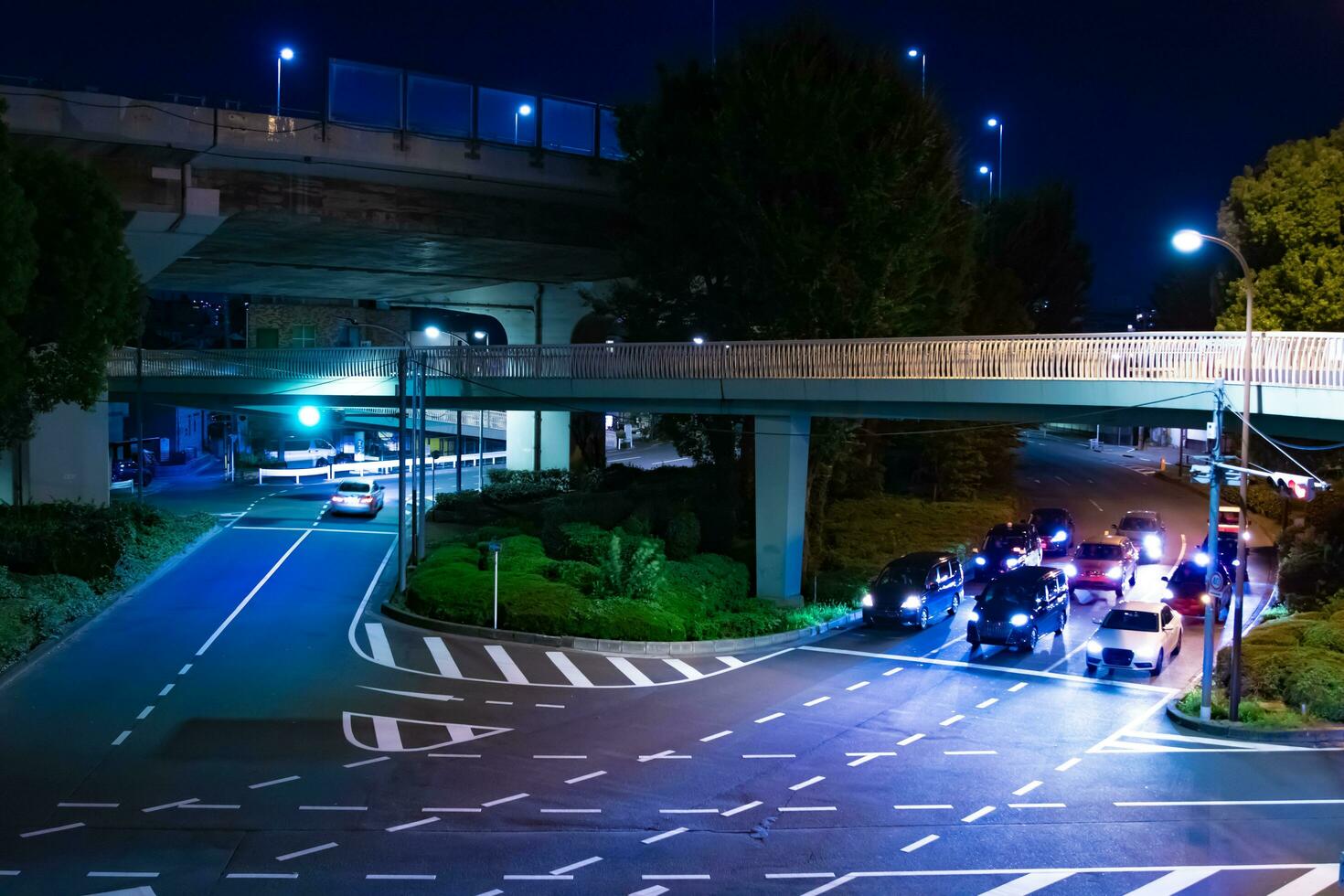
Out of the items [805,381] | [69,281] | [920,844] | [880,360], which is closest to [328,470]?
[69,281]

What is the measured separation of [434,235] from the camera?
40656 mm

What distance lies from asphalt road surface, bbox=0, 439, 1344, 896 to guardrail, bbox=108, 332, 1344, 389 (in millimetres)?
6400

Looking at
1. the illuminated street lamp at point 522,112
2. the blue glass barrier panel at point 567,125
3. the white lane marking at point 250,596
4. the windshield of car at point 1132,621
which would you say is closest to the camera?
the windshield of car at point 1132,621

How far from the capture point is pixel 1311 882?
12406mm

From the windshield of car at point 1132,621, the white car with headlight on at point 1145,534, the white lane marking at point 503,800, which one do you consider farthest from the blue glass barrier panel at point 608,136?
the white lane marking at point 503,800

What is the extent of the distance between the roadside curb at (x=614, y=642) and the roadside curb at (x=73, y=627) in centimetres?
659

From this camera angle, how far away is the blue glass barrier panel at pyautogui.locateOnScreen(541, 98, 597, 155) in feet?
137

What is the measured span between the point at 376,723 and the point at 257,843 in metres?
5.49

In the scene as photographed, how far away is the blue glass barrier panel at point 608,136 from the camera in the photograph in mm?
43500

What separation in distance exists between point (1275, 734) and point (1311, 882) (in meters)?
6.91

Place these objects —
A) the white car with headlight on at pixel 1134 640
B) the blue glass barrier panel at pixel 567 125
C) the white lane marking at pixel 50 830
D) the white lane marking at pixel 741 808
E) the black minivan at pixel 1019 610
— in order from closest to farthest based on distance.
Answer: the white lane marking at pixel 50 830, the white lane marking at pixel 741 808, the white car with headlight on at pixel 1134 640, the black minivan at pixel 1019 610, the blue glass barrier panel at pixel 567 125

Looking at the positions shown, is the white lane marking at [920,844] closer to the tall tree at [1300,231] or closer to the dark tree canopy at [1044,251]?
the tall tree at [1300,231]

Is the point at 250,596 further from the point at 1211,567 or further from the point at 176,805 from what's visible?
the point at 1211,567

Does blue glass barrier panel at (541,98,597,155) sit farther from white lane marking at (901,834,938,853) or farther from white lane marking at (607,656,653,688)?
white lane marking at (901,834,938,853)
